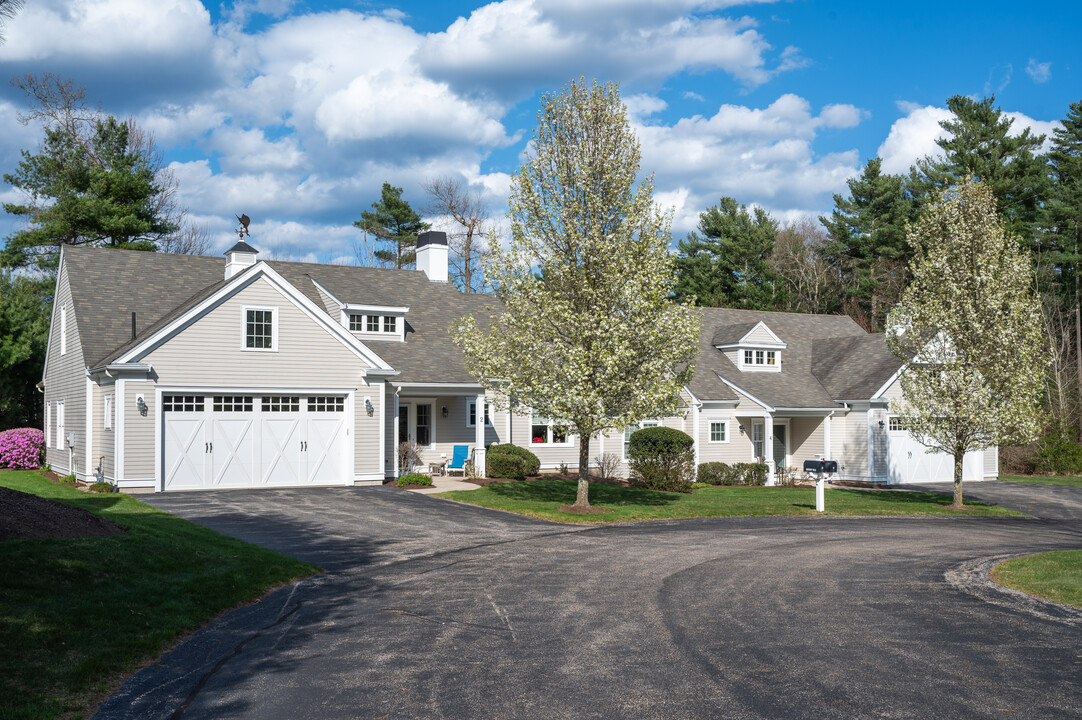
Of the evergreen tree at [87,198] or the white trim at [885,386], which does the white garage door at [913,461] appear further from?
the evergreen tree at [87,198]

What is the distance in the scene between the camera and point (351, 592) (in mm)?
11383

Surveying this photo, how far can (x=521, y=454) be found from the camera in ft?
94.6

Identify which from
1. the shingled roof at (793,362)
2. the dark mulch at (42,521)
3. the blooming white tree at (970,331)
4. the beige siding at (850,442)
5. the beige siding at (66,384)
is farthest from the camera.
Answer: the shingled roof at (793,362)

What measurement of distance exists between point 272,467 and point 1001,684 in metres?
21.0

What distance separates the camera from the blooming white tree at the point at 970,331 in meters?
24.2

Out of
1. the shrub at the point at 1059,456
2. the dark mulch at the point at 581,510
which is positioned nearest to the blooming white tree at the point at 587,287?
the dark mulch at the point at 581,510

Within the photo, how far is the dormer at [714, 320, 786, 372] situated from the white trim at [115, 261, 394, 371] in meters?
16.9

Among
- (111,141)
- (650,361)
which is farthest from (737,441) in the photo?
(111,141)

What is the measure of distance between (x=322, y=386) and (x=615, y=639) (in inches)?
719

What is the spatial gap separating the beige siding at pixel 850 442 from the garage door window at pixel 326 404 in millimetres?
20219

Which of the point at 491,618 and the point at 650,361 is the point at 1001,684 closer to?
the point at 491,618

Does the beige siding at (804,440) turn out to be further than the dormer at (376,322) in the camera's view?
Yes

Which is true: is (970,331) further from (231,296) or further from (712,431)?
(231,296)

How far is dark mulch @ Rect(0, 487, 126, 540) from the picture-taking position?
35.6 feet
